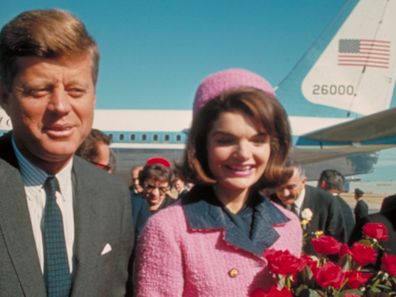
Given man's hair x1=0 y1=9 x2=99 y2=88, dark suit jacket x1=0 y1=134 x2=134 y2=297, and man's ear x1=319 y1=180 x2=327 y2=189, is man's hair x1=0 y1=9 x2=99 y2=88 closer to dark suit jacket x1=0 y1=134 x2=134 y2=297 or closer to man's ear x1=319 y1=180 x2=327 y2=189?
dark suit jacket x1=0 y1=134 x2=134 y2=297

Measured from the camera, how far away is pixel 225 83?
1684mm

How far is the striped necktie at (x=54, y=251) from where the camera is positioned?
4.70 feet

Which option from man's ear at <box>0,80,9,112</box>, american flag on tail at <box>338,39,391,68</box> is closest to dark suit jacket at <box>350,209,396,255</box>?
man's ear at <box>0,80,9,112</box>

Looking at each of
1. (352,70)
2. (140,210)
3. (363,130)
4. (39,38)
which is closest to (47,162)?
(39,38)

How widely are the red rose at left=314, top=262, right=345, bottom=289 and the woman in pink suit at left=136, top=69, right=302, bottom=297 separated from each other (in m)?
0.38

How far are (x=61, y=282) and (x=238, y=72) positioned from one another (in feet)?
2.87

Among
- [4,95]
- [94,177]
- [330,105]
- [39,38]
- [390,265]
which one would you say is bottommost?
[330,105]

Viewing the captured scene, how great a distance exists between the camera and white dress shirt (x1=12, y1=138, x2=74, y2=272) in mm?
1462

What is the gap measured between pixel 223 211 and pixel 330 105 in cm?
2211

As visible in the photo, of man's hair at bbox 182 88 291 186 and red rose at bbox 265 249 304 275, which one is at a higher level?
man's hair at bbox 182 88 291 186

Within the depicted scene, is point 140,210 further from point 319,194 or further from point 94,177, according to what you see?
point 94,177

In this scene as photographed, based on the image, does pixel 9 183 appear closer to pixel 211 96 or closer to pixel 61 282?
pixel 61 282

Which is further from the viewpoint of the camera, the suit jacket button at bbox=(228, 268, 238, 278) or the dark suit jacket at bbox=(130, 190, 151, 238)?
the dark suit jacket at bbox=(130, 190, 151, 238)

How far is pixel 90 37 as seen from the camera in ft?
5.03
